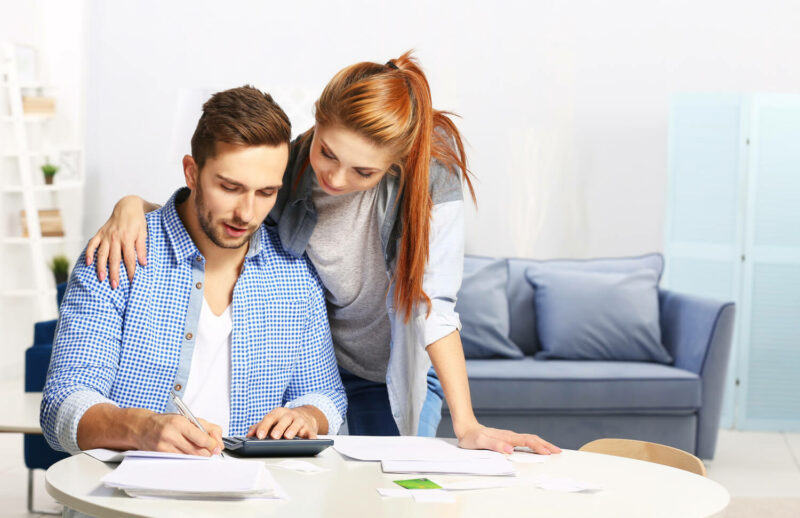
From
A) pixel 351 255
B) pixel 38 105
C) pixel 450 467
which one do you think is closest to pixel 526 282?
pixel 351 255

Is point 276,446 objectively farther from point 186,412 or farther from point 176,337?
point 176,337

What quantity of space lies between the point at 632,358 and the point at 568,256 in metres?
→ 1.17

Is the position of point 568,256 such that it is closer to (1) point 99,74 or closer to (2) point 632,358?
(2) point 632,358

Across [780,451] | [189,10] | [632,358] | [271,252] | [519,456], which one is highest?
[189,10]

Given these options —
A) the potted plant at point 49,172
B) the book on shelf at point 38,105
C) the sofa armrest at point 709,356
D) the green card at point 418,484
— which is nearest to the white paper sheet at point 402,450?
the green card at point 418,484

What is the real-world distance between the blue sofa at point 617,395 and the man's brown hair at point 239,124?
2.05m

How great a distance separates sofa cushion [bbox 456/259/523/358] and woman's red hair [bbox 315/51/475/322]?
213 centimetres

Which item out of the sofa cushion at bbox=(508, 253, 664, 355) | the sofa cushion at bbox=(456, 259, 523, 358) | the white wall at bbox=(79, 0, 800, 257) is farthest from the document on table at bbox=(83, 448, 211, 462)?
the white wall at bbox=(79, 0, 800, 257)

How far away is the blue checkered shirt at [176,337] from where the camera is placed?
59.6 inches

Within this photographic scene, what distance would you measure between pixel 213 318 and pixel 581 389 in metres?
2.23

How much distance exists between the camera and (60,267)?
5.28m

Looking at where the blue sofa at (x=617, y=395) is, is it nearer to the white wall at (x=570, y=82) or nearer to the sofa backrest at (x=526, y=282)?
the sofa backrest at (x=526, y=282)

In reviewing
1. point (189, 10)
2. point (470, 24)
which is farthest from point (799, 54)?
point (189, 10)

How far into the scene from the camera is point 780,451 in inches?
159
